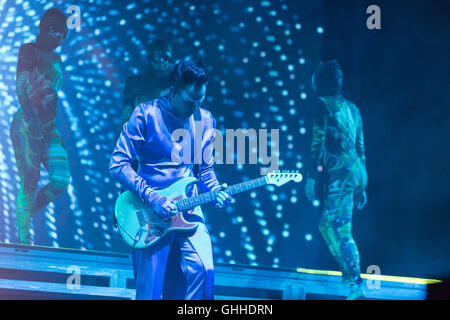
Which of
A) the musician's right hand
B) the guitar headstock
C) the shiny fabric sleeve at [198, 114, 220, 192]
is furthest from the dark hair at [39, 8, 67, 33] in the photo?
the guitar headstock

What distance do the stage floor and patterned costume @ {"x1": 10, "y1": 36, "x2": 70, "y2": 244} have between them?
0.22 m

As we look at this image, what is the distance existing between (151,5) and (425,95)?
2.15 m

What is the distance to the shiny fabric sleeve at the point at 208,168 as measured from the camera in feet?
9.46

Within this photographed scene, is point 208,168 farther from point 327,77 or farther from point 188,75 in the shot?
point 327,77

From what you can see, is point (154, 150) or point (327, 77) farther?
point (327, 77)

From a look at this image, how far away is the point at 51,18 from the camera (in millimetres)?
3334

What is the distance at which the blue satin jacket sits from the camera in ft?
9.02

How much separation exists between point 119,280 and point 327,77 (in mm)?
2132

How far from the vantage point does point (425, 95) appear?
3.34 m

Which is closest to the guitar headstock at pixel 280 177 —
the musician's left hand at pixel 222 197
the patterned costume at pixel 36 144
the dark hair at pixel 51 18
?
the musician's left hand at pixel 222 197

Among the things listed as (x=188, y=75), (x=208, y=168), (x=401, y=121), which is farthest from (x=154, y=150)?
(x=401, y=121)

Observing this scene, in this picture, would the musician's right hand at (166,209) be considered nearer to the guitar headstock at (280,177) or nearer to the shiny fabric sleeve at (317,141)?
the guitar headstock at (280,177)
